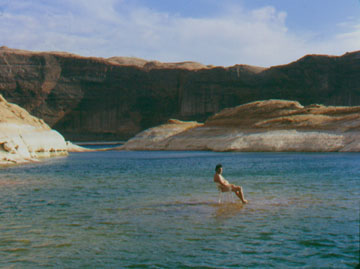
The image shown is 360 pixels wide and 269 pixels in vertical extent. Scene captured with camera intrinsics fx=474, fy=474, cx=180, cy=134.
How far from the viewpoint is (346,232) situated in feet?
34.1

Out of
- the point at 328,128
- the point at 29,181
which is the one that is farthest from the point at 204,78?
the point at 29,181

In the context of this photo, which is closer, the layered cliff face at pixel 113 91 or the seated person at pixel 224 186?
the seated person at pixel 224 186

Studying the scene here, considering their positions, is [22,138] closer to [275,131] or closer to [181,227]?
[275,131]

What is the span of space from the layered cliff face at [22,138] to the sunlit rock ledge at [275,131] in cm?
1966

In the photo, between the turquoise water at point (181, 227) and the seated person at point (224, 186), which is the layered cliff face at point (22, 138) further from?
the seated person at point (224, 186)

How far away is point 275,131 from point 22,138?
27.5 m

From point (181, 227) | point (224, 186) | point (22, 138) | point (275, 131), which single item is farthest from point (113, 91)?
point (181, 227)

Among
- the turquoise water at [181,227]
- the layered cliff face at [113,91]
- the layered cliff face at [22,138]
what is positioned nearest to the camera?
the turquoise water at [181,227]

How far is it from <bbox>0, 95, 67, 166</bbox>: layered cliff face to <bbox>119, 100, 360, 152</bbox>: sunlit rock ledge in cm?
1966

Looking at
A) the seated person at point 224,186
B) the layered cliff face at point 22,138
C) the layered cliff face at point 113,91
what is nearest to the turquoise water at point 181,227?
the seated person at point 224,186

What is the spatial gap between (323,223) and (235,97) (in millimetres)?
127466

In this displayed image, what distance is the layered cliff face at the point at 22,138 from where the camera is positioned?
37.7 metres

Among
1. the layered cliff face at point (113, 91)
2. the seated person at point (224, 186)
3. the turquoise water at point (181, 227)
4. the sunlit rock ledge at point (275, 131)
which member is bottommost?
the turquoise water at point (181, 227)

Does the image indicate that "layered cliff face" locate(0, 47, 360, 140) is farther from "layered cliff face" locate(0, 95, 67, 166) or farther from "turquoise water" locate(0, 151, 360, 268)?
"turquoise water" locate(0, 151, 360, 268)
